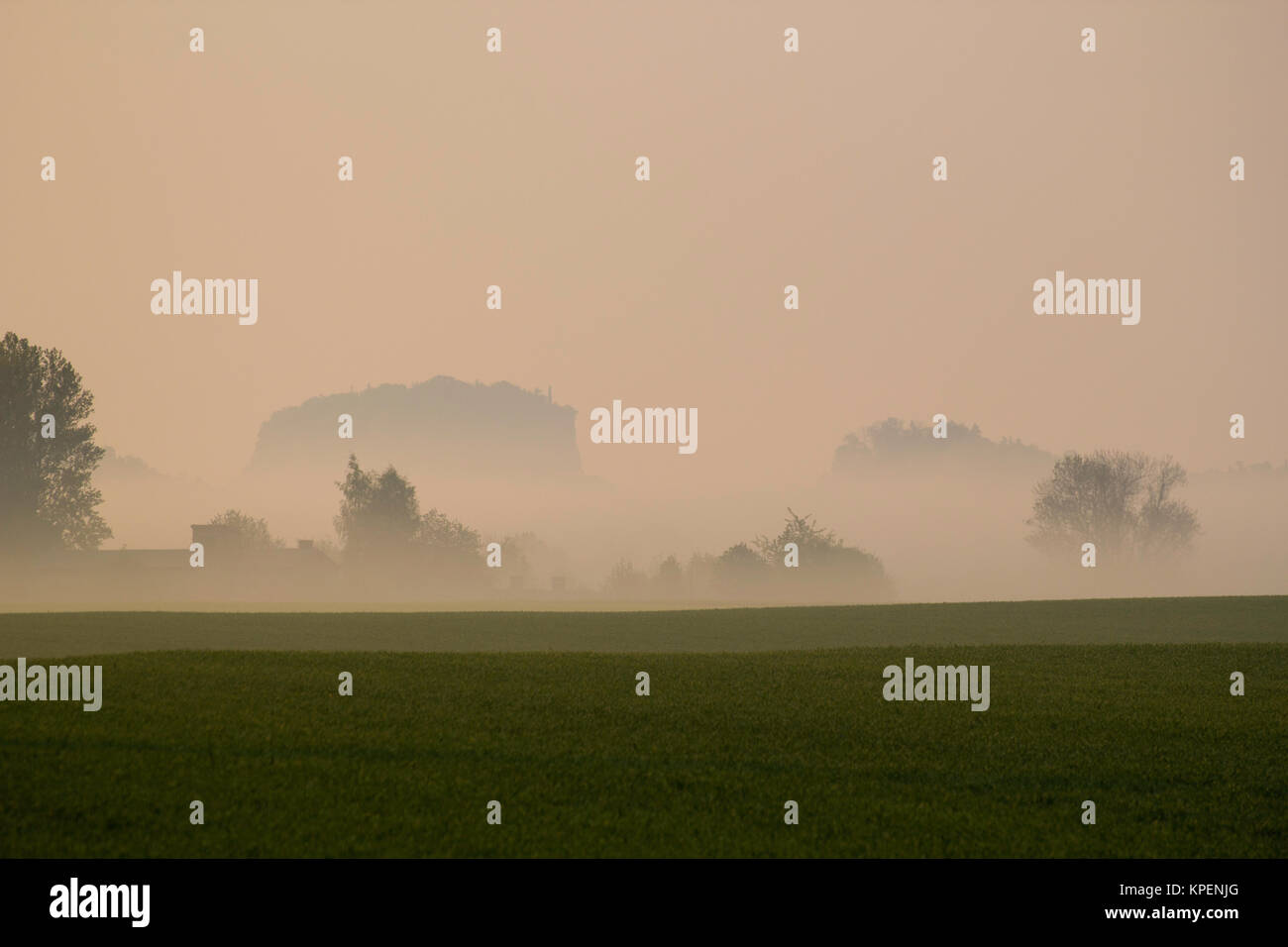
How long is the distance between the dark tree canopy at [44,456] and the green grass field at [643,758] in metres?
68.1

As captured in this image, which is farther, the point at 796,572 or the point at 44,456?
the point at 796,572

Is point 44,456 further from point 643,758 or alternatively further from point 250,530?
point 643,758

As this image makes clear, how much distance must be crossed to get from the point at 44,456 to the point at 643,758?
8394cm

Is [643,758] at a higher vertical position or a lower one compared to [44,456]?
lower

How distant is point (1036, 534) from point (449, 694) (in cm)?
8929

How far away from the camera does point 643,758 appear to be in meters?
17.0

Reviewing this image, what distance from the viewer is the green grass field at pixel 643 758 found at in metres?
13.7

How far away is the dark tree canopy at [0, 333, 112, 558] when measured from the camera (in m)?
82.4

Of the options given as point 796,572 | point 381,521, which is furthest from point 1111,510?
point 381,521

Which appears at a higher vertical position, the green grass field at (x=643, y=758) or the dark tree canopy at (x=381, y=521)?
the dark tree canopy at (x=381, y=521)

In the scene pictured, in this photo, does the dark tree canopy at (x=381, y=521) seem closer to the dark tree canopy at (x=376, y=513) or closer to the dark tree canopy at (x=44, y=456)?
the dark tree canopy at (x=376, y=513)

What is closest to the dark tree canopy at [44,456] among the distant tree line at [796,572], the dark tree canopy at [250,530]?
the dark tree canopy at [250,530]
